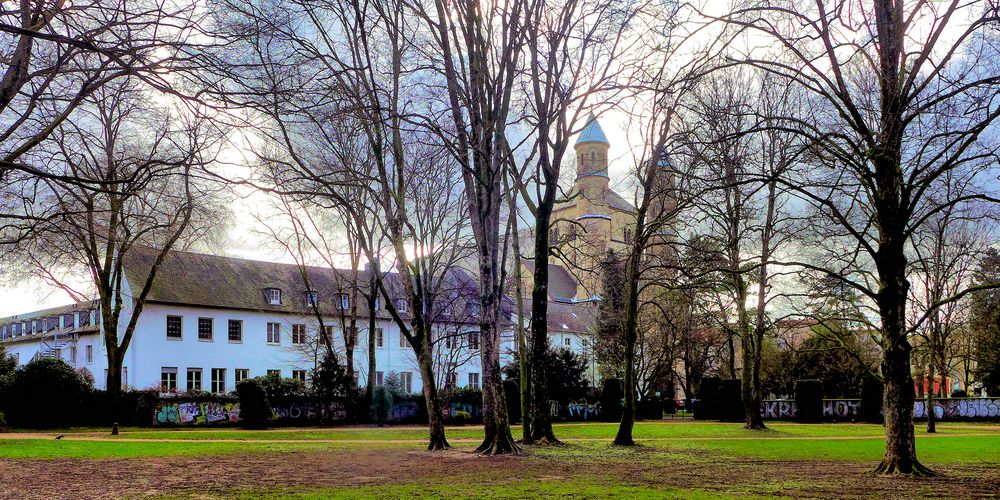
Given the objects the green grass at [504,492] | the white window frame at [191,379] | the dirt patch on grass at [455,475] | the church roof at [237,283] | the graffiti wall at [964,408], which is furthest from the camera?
the white window frame at [191,379]

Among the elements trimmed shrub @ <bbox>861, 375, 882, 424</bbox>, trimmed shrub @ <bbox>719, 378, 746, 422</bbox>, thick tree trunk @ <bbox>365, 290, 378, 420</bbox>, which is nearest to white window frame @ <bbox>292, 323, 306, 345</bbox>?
thick tree trunk @ <bbox>365, 290, 378, 420</bbox>

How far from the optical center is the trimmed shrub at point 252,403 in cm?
3412

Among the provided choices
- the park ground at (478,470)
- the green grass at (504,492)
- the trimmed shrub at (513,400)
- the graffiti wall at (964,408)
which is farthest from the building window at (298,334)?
the green grass at (504,492)

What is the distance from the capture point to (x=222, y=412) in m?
35.6

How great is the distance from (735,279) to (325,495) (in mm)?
17390

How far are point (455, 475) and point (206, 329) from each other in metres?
37.3

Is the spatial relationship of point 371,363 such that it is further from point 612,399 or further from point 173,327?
point 173,327

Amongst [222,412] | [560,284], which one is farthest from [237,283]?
[560,284]

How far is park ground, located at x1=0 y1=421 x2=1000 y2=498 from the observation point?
11.1 metres

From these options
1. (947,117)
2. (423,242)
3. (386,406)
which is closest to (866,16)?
(947,117)

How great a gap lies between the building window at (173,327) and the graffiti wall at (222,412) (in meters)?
11.6

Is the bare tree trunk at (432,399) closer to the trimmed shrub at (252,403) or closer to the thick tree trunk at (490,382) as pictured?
the thick tree trunk at (490,382)

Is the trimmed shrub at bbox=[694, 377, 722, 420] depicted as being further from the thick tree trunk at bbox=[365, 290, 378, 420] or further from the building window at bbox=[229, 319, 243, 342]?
the building window at bbox=[229, 319, 243, 342]

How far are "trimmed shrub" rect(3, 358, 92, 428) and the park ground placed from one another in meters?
10.2
